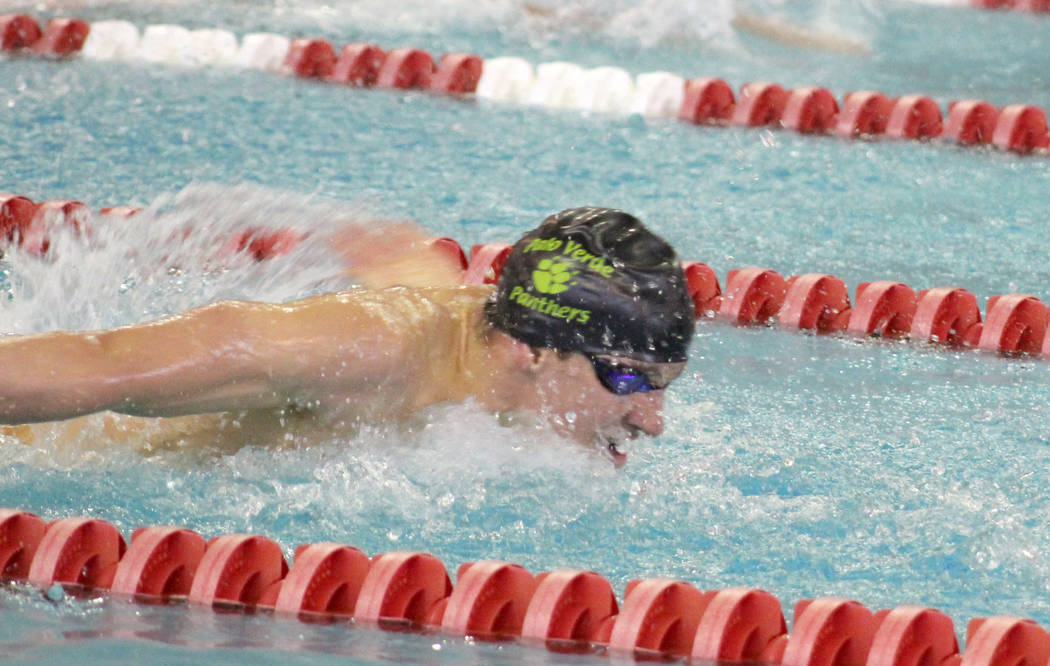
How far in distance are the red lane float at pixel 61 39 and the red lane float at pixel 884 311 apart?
468 cm

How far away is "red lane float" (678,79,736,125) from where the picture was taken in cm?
666

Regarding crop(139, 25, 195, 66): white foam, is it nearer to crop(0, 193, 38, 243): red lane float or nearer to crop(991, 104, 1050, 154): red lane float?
crop(0, 193, 38, 243): red lane float

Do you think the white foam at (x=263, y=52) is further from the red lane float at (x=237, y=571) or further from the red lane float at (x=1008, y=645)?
the red lane float at (x=1008, y=645)

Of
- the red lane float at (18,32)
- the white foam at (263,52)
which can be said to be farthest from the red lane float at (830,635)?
the red lane float at (18,32)

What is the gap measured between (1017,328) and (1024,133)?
89.6 inches

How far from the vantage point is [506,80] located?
23.0 feet

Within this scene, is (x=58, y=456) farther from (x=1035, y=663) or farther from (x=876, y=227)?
(x=876, y=227)

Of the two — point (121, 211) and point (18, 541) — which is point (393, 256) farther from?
point (121, 211)

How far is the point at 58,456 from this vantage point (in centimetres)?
304

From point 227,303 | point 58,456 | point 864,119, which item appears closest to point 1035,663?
point 227,303

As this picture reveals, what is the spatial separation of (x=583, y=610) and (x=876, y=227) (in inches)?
126

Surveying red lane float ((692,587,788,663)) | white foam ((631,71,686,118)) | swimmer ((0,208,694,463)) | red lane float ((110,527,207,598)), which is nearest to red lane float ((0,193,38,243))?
swimmer ((0,208,694,463))

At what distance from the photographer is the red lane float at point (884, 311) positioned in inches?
171

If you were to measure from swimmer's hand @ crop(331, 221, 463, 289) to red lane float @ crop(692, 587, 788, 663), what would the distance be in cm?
108
